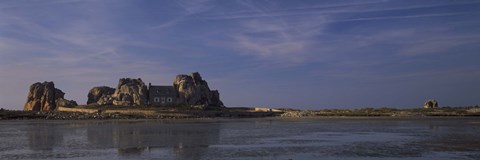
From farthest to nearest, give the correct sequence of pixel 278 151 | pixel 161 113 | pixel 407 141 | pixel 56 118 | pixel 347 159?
pixel 161 113 < pixel 56 118 < pixel 407 141 < pixel 278 151 < pixel 347 159

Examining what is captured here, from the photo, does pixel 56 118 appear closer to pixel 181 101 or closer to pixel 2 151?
pixel 181 101

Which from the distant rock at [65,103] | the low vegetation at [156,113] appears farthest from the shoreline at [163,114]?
the distant rock at [65,103]

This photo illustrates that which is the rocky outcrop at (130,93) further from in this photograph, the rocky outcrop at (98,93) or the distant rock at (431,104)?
the distant rock at (431,104)

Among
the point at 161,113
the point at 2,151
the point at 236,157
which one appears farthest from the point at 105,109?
the point at 236,157

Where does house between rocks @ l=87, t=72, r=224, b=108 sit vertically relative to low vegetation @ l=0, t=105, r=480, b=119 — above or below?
above

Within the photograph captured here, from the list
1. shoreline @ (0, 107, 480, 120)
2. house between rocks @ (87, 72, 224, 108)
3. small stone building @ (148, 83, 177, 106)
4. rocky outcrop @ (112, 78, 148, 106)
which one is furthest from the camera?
small stone building @ (148, 83, 177, 106)

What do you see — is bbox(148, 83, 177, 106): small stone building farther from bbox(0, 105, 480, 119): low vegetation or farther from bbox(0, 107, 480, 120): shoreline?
bbox(0, 107, 480, 120): shoreline

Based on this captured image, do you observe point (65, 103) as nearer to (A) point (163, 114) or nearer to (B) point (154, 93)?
(B) point (154, 93)

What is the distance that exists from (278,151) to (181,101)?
215ft

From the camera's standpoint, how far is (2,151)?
19.8 meters

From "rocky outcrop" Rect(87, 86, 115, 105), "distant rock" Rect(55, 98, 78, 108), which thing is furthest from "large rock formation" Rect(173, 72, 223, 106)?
"distant rock" Rect(55, 98, 78, 108)

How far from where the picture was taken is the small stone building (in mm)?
83688

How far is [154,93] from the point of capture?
84312mm

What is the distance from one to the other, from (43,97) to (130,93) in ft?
49.7
